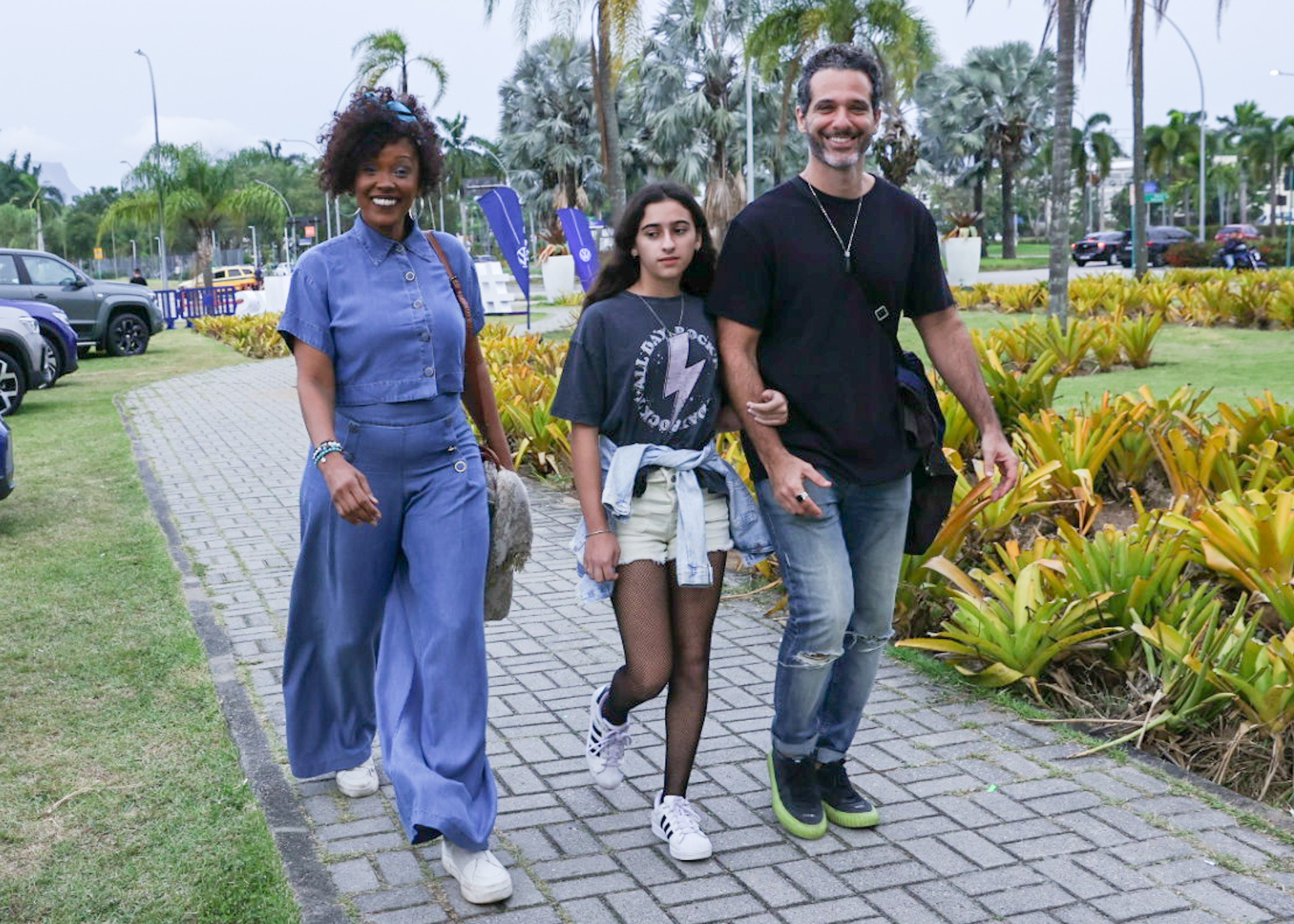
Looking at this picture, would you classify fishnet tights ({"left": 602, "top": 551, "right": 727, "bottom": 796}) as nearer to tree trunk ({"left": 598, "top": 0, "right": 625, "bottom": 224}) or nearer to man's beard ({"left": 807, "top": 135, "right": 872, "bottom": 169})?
man's beard ({"left": 807, "top": 135, "right": 872, "bottom": 169})

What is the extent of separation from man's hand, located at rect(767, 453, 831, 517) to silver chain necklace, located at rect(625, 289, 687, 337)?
0.43 meters

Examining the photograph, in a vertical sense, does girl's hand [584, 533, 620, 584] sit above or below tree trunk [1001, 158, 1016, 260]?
below

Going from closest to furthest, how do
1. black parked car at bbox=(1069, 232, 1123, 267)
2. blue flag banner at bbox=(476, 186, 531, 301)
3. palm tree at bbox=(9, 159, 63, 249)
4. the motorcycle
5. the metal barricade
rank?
blue flag banner at bbox=(476, 186, 531, 301) → the motorcycle → the metal barricade → black parked car at bbox=(1069, 232, 1123, 267) → palm tree at bbox=(9, 159, 63, 249)

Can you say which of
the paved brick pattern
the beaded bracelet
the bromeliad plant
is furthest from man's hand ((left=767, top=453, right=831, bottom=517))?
the bromeliad plant

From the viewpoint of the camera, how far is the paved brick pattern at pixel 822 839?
11.0ft

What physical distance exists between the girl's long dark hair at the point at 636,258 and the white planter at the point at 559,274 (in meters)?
32.7

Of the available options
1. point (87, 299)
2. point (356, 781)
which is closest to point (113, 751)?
point (356, 781)

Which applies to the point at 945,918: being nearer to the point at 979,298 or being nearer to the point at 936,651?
the point at 936,651

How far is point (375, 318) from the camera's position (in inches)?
135

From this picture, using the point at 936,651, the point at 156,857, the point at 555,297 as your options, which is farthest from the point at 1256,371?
the point at 555,297

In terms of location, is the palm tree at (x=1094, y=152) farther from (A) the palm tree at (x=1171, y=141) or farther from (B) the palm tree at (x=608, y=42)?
(B) the palm tree at (x=608, y=42)

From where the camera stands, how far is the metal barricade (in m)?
36.2

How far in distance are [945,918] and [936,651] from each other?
2.13 metres

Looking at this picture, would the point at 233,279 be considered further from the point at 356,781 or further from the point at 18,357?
the point at 356,781
